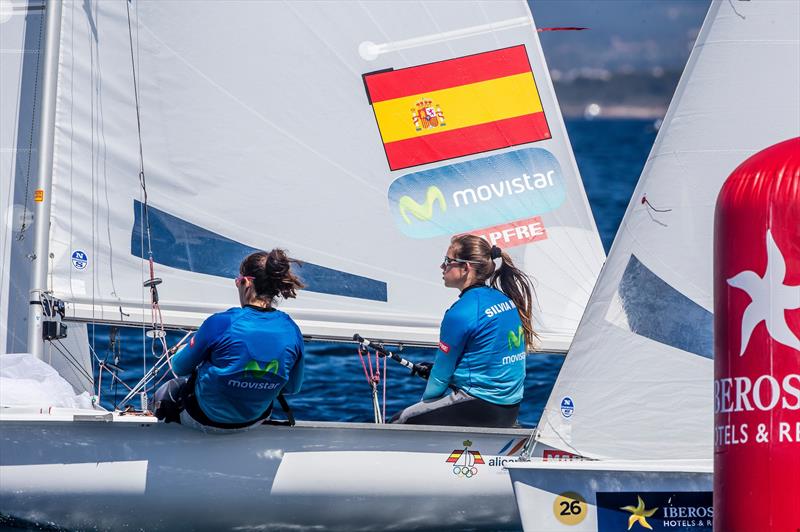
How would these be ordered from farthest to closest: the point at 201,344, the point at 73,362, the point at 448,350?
1. the point at 73,362
2. the point at 448,350
3. the point at 201,344

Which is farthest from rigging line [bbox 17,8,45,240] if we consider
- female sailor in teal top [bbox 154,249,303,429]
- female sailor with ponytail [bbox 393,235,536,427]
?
female sailor with ponytail [bbox 393,235,536,427]

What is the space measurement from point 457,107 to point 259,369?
5.38ft

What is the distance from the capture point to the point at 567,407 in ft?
15.1

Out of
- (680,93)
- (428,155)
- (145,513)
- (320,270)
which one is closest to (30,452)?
(145,513)

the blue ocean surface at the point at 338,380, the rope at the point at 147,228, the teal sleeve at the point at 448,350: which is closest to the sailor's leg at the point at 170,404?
the rope at the point at 147,228

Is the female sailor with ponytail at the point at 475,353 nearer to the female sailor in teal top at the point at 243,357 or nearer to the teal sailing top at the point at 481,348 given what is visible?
the teal sailing top at the point at 481,348

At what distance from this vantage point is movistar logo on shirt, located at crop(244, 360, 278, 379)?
16.9ft

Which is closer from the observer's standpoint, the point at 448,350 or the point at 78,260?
the point at 448,350

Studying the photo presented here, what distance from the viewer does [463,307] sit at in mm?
5449

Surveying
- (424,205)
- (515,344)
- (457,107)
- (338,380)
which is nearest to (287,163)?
(424,205)

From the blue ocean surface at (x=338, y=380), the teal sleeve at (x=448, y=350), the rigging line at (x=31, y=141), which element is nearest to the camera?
the teal sleeve at (x=448, y=350)

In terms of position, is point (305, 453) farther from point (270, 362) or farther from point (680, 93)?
point (680, 93)

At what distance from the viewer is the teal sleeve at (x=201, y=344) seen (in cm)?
513

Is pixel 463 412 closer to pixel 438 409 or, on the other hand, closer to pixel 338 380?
pixel 438 409
